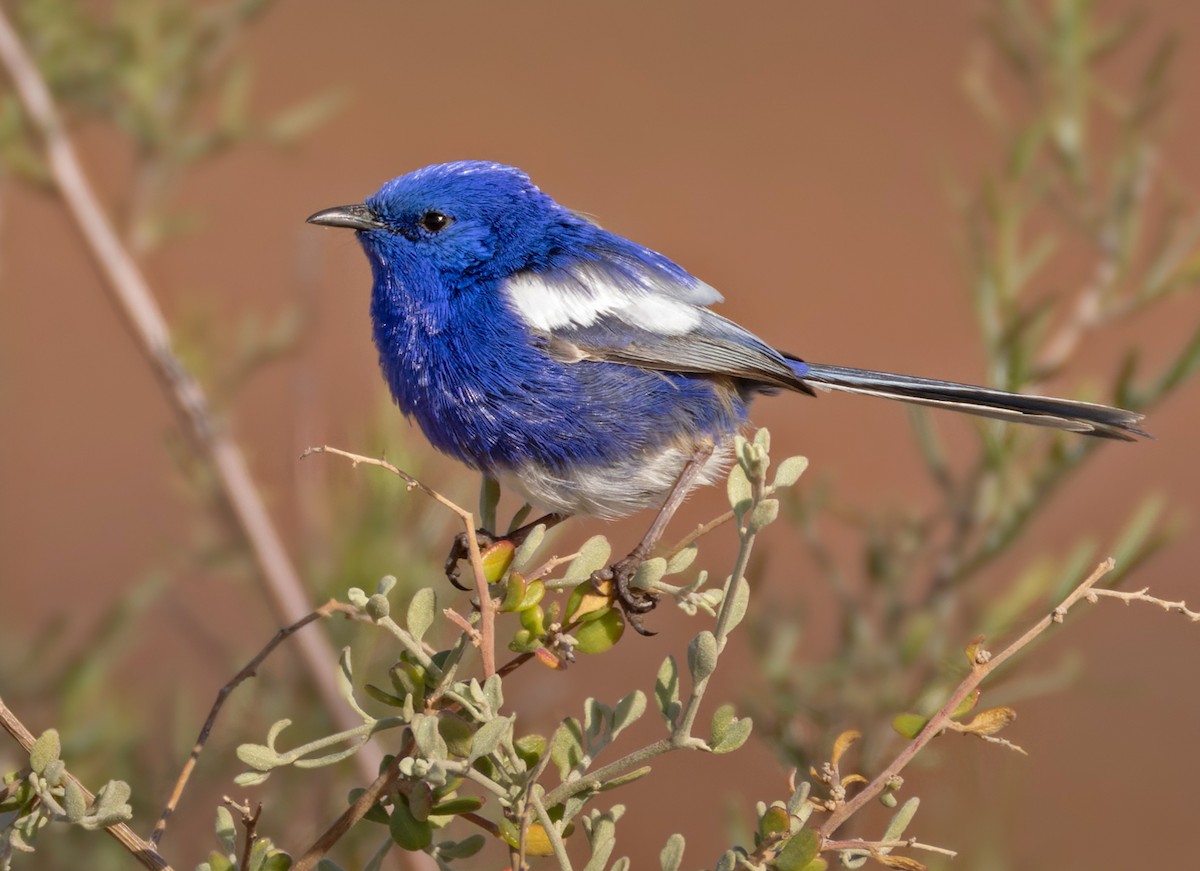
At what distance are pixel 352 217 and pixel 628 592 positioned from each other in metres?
1.10

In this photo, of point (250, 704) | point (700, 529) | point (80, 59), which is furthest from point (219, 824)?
point (80, 59)

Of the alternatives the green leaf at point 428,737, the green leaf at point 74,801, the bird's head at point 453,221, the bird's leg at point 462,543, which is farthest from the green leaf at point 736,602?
the bird's head at point 453,221

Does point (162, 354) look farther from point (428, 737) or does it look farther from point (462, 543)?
point (428, 737)

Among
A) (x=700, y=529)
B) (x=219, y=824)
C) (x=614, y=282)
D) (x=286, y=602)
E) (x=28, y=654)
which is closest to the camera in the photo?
(x=219, y=824)

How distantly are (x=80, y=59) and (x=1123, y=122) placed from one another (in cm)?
190

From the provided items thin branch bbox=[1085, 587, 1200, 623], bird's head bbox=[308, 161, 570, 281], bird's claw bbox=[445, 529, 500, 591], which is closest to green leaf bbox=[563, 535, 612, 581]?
thin branch bbox=[1085, 587, 1200, 623]

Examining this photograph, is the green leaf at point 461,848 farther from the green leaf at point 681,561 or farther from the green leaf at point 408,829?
the green leaf at point 681,561

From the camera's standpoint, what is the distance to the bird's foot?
132cm

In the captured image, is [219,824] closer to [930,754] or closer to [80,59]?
[930,754]

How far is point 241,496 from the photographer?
85.0 inches

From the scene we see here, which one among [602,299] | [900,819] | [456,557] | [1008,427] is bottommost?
[1008,427]

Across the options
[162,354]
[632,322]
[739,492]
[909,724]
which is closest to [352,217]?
[162,354]

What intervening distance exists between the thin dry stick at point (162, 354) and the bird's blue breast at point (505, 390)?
30 cm

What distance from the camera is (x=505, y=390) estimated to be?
2.06 metres
